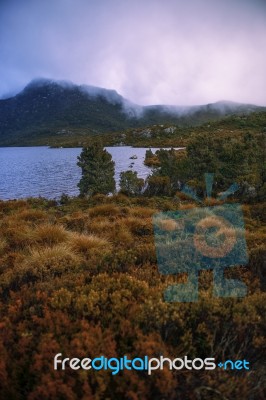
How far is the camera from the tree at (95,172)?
80.6 feet

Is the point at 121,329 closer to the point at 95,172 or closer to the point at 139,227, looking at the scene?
the point at 139,227

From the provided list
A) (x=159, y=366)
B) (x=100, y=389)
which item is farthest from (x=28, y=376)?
(x=159, y=366)

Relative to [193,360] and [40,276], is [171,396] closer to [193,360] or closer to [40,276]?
[193,360]

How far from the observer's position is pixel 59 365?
2492 millimetres

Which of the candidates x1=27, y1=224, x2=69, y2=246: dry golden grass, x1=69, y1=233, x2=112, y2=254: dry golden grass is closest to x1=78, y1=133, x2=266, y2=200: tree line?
x1=69, y1=233, x2=112, y2=254: dry golden grass

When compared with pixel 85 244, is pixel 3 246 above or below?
below

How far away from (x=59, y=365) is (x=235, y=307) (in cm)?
197

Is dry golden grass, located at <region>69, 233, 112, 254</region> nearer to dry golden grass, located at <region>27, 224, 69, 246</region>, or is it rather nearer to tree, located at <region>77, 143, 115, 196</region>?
dry golden grass, located at <region>27, 224, 69, 246</region>

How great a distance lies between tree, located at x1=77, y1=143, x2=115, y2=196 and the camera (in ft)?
80.6

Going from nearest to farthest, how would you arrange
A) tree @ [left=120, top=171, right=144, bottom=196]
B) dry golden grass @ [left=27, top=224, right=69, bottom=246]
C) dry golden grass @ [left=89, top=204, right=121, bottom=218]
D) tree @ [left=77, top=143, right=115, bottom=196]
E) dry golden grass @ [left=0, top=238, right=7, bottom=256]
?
1. dry golden grass @ [left=0, top=238, right=7, bottom=256]
2. dry golden grass @ [left=27, top=224, right=69, bottom=246]
3. dry golden grass @ [left=89, top=204, right=121, bottom=218]
4. tree @ [left=120, top=171, right=144, bottom=196]
5. tree @ [left=77, top=143, right=115, bottom=196]

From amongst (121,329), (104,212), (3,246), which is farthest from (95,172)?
(121,329)

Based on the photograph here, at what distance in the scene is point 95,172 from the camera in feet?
81.3

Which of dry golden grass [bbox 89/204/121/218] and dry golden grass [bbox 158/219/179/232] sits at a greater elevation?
dry golden grass [bbox 158/219/179/232]

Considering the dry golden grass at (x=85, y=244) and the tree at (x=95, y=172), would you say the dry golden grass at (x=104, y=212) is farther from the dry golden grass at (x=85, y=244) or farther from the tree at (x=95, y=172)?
the tree at (x=95, y=172)
